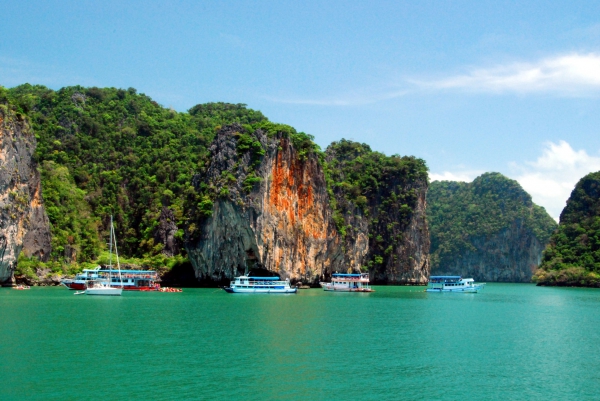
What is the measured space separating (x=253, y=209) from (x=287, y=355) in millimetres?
45574

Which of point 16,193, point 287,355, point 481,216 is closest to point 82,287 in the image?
point 16,193

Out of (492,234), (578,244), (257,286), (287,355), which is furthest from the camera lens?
(492,234)

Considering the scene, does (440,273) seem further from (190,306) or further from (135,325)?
(135,325)

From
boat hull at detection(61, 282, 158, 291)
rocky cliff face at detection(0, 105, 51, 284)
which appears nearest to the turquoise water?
boat hull at detection(61, 282, 158, 291)

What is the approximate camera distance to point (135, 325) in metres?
34.7

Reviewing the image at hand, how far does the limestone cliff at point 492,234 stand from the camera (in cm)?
16438

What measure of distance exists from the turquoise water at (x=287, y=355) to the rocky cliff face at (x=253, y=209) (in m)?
28.5

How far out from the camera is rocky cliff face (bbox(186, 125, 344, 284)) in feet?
237

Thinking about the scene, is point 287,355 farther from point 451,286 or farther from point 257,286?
point 451,286

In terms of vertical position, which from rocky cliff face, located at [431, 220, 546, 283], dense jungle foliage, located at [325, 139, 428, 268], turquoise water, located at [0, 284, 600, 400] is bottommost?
turquoise water, located at [0, 284, 600, 400]

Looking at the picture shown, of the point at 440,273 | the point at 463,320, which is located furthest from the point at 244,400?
the point at 440,273

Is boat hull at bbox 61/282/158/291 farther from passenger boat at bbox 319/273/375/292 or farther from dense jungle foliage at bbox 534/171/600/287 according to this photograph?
dense jungle foliage at bbox 534/171/600/287

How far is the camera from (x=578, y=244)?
104000 mm

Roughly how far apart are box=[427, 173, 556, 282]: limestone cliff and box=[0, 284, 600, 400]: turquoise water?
126059mm
